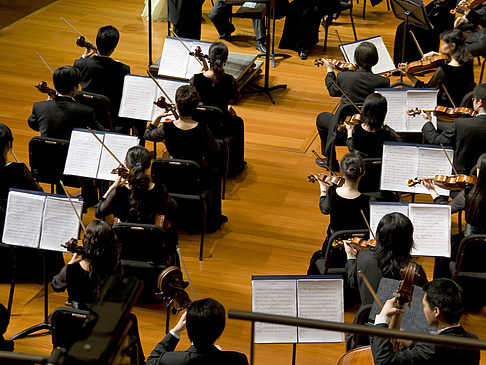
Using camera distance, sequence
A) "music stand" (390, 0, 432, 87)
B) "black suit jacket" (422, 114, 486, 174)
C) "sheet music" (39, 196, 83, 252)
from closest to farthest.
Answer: "sheet music" (39, 196, 83, 252)
"black suit jacket" (422, 114, 486, 174)
"music stand" (390, 0, 432, 87)

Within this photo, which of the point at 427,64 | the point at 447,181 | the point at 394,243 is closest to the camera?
the point at 394,243

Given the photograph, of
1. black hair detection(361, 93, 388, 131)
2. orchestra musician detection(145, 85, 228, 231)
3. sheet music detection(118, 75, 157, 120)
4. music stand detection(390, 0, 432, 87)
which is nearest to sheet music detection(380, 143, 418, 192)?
black hair detection(361, 93, 388, 131)

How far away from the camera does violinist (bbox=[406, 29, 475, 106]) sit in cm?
618

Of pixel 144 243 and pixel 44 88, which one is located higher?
pixel 44 88

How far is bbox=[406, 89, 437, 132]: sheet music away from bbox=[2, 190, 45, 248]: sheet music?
309 centimetres

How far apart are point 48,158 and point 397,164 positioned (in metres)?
2.60

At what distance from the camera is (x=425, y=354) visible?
2.99m

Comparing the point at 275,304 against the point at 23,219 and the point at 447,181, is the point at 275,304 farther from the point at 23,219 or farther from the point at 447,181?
the point at 447,181

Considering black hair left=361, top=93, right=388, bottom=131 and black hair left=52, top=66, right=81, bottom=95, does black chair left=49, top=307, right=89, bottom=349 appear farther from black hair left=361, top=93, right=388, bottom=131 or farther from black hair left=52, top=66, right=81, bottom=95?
black hair left=361, top=93, right=388, bottom=131

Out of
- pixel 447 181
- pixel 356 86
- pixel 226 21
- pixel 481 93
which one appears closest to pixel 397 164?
pixel 447 181

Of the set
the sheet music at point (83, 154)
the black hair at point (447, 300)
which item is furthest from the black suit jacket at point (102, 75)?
the black hair at point (447, 300)

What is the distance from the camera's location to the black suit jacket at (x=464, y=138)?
5.38 metres

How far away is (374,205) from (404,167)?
757 millimetres

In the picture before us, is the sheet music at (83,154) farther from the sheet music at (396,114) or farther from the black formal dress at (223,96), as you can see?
the sheet music at (396,114)
